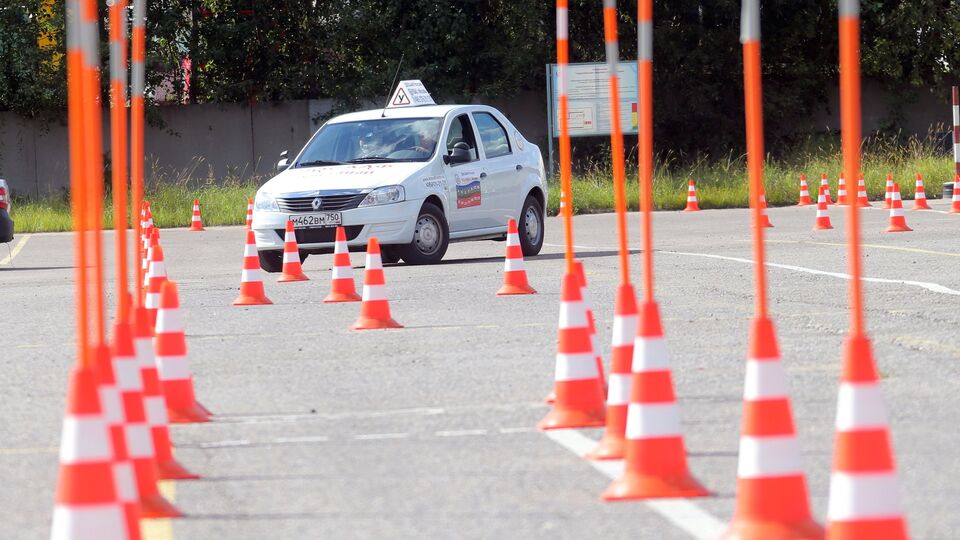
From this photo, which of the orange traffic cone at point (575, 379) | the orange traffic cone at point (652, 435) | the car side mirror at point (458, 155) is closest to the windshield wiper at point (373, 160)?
the car side mirror at point (458, 155)

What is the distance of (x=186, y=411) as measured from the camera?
8188mm

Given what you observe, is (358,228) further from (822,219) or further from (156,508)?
(156,508)

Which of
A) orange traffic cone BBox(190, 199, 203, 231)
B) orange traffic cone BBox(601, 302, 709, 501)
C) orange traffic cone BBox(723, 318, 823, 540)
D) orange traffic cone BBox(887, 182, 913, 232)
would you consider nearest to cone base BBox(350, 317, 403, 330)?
orange traffic cone BBox(601, 302, 709, 501)

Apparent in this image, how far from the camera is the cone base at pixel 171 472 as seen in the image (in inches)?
266

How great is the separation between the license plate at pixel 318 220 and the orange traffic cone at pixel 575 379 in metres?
10.1

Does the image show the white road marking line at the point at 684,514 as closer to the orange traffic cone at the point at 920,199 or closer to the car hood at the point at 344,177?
the car hood at the point at 344,177

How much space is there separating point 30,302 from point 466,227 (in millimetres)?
5317

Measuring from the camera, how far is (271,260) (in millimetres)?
18531

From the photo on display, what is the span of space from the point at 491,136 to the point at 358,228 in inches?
104

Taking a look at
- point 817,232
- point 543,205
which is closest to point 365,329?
point 543,205

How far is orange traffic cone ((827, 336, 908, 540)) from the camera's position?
4.85 meters

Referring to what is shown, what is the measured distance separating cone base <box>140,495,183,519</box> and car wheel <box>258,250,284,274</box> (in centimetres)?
1230

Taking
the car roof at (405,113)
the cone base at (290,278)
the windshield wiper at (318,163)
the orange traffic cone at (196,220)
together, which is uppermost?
the car roof at (405,113)

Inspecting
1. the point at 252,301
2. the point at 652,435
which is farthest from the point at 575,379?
the point at 252,301
